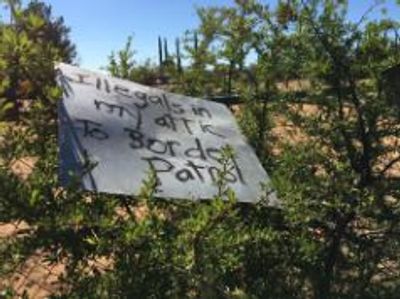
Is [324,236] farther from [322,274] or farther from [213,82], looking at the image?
[213,82]

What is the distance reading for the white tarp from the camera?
2787 mm

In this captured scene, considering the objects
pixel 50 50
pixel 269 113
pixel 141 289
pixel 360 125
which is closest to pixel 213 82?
pixel 269 113

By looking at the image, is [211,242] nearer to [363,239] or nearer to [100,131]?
[100,131]

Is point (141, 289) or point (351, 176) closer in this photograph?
point (141, 289)

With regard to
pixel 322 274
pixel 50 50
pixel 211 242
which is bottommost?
pixel 322 274

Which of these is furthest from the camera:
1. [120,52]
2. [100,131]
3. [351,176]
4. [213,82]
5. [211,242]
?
[213,82]

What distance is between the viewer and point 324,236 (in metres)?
3.70

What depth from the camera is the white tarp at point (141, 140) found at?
9.14 feet

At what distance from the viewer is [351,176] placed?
357 cm

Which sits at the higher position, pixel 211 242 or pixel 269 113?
pixel 269 113

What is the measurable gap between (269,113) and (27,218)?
6.12ft

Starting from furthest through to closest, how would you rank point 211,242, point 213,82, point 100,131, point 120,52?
point 213,82
point 120,52
point 100,131
point 211,242

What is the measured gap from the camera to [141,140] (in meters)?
3.07

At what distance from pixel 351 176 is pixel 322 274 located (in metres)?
0.57
